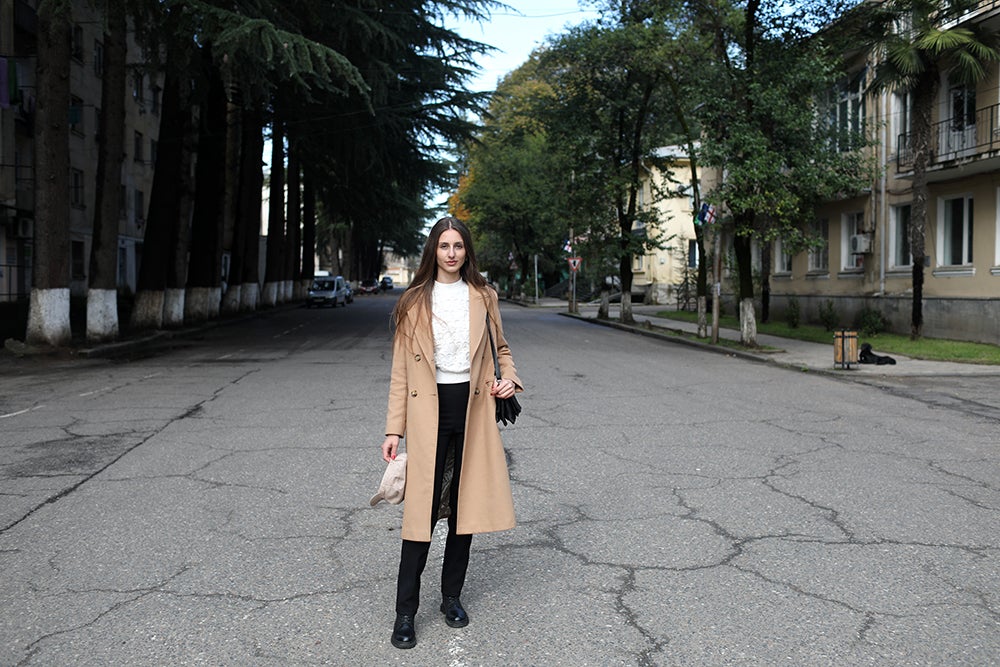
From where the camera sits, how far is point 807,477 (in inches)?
288

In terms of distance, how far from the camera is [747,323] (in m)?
21.6

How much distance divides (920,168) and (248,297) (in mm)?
25418

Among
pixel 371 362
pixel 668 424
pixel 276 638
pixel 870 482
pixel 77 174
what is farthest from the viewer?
pixel 77 174

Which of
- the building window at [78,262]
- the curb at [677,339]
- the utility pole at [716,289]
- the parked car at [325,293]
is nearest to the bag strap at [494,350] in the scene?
the curb at [677,339]

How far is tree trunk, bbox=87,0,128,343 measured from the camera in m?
19.8

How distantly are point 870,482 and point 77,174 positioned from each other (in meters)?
34.2

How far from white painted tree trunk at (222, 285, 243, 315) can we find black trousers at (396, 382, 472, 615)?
100 ft

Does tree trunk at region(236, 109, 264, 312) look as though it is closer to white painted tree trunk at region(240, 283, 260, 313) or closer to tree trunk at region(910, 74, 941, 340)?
white painted tree trunk at region(240, 283, 260, 313)

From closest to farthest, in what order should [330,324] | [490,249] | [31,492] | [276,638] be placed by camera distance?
[276,638], [31,492], [330,324], [490,249]

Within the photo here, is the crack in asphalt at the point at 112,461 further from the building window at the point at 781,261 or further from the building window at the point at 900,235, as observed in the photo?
the building window at the point at 781,261

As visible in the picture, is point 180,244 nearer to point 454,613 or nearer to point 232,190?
point 232,190

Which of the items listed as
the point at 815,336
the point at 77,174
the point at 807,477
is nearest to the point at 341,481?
the point at 807,477

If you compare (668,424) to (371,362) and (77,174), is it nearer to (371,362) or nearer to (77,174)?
(371,362)

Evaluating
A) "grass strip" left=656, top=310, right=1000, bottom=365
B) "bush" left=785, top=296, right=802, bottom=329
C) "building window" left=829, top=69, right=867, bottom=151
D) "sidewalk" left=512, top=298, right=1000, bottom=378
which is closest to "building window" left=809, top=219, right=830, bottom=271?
"bush" left=785, top=296, right=802, bottom=329
